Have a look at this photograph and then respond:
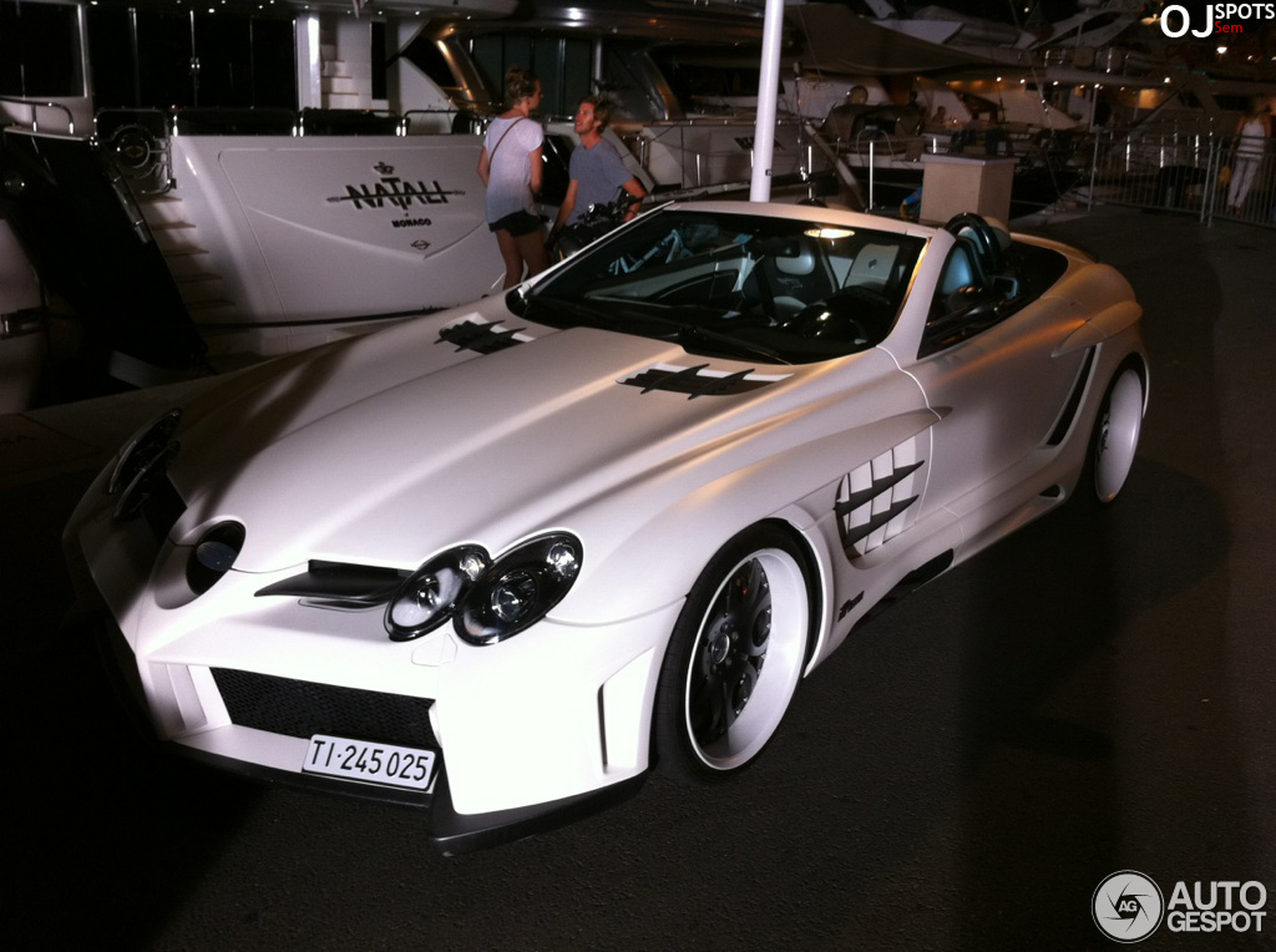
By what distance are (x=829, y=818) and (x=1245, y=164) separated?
51.8 ft

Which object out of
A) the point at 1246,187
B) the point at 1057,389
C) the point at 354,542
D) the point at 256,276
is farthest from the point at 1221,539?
the point at 1246,187

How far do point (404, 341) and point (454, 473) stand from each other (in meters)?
1.31

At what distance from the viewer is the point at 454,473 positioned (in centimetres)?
308

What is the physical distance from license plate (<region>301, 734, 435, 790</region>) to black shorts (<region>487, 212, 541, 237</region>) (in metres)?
5.57

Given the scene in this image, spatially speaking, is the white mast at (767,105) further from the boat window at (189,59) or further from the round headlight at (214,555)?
the boat window at (189,59)

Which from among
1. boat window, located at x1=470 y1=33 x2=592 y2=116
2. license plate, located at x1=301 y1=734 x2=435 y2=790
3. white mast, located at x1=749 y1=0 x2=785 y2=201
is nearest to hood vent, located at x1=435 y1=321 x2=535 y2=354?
license plate, located at x1=301 y1=734 x2=435 y2=790

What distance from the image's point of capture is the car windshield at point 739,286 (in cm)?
396

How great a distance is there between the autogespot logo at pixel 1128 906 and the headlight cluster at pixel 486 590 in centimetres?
141

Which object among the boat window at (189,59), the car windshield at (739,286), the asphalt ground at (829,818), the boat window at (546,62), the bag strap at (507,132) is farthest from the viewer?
the boat window at (546,62)

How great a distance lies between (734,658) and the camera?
3.17 meters

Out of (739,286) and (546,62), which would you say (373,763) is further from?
(546,62)

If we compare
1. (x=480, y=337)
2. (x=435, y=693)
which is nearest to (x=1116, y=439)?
(x=480, y=337)

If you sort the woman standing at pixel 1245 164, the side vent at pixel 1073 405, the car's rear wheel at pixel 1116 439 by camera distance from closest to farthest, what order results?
the side vent at pixel 1073 405, the car's rear wheel at pixel 1116 439, the woman standing at pixel 1245 164

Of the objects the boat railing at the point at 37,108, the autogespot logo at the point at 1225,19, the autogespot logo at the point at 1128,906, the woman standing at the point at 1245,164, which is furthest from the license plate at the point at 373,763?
the autogespot logo at the point at 1225,19
